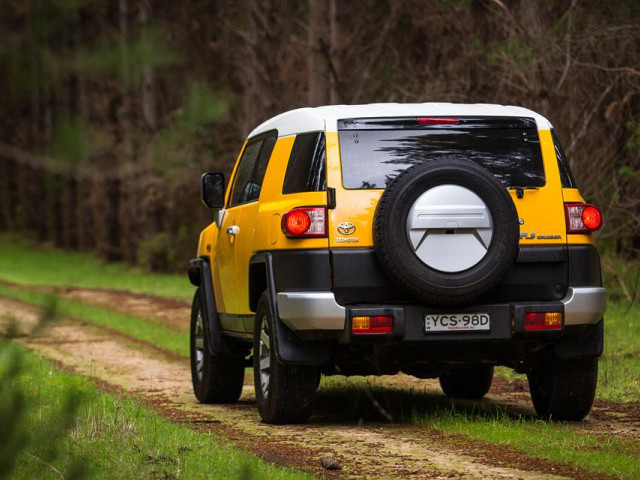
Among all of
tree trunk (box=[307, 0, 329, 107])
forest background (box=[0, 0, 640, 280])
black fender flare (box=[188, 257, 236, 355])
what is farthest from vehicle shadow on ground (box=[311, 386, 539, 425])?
tree trunk (box=[307, 0, 329, 107])

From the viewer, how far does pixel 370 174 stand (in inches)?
327

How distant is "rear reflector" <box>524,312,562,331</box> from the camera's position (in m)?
8.18

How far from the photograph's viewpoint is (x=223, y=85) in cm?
600

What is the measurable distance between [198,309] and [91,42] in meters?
7.73

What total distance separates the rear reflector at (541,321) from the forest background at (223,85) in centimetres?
233

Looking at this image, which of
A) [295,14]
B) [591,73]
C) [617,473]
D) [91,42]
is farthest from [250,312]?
[295,14]

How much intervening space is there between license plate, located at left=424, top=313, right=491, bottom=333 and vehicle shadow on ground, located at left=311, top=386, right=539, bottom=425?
0.64m

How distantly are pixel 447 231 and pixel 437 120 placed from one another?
102cm

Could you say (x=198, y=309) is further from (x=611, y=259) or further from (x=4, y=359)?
(x=611, y=259)

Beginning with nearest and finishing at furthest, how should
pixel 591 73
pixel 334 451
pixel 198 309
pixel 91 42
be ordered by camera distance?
pixel 91 42, pixel 334 451, pixel 198 309, pixel 591 73

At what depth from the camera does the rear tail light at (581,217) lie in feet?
27.6

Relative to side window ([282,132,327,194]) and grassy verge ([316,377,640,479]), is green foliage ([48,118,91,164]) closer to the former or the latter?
grassy verge ([316,377,640,479])

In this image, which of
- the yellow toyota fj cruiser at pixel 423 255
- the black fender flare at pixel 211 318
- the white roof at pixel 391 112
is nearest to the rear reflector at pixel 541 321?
the yellow toyota fj cruiser at pixel 423 255

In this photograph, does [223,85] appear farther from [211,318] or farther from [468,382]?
[468,382]
